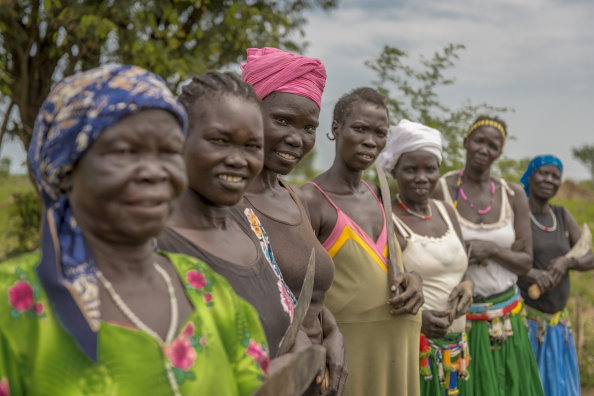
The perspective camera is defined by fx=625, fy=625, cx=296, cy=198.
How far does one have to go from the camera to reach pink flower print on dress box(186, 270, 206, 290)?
1464 millimetres

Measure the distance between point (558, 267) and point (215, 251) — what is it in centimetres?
358

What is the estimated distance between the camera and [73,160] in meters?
1.24

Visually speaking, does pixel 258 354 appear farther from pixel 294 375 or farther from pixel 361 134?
pixel 361 134

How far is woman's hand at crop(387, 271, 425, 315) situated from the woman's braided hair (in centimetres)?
140

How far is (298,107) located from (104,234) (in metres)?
1.24

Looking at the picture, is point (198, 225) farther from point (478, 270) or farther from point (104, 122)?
point (478, 270)

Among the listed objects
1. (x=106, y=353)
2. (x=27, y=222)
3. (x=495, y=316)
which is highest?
(x=27, y=222)

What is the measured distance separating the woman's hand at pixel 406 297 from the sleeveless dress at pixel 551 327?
2017 mm

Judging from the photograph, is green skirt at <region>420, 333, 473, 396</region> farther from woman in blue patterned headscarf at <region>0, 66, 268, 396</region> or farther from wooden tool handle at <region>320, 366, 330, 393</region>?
woman in blue patterned headscarf at <region>0, 66, 268, 396</region>

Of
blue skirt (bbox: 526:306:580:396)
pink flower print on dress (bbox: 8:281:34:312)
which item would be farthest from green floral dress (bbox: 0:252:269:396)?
blue skirt (bbox: 526:306:580:396)

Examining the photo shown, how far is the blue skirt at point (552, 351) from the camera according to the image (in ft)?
15.3

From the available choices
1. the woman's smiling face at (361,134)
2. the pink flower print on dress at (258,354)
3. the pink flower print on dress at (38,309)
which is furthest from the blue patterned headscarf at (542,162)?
the pink flower print on dress at (38,309)

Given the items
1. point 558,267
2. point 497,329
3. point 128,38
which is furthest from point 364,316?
point 128,38

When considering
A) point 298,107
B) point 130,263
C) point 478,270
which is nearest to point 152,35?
point 478,270
